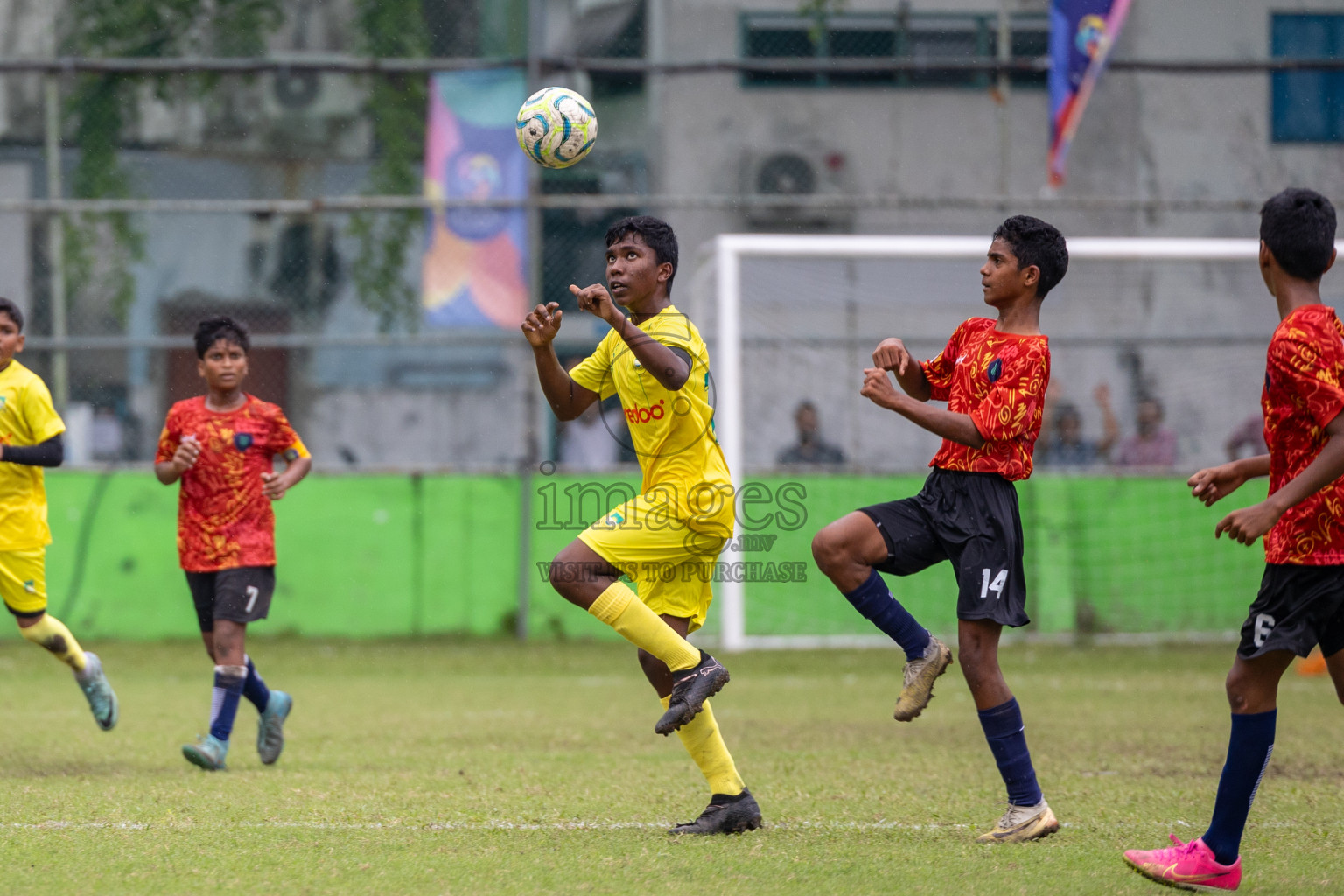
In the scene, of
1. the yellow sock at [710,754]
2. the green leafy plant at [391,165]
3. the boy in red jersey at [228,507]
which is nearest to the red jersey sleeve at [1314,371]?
the yellow sock at [710,754]

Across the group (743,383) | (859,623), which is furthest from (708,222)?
(859,623)

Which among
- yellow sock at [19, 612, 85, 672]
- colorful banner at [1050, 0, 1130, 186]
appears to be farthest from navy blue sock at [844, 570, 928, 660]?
colorful banner at [1050, 0, 1130, 186]

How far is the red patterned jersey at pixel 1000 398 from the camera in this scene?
15.5 ft

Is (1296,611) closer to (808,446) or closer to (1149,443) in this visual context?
(808,446)

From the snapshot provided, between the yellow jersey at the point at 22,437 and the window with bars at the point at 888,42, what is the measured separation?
8329 mm

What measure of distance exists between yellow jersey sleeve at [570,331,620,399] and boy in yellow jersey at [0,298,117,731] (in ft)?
9.01

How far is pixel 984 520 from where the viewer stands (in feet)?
15.6

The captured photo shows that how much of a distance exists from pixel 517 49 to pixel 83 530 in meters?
5.87

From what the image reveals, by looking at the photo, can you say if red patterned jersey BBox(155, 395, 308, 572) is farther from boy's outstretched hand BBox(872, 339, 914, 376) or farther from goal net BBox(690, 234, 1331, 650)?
goal net BBox(690, 234, 1331, 650)

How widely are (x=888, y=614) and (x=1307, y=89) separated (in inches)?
425

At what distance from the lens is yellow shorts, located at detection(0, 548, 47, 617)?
21.6ft

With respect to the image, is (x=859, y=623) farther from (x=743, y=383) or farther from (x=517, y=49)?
(x=517, y=49)

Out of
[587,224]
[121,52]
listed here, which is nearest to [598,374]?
[587,224]

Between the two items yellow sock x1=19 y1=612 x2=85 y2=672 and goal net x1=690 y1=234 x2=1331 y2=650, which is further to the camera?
goal net x1=690 y1=234 x2=1331 y2=650
